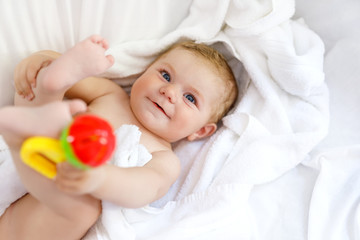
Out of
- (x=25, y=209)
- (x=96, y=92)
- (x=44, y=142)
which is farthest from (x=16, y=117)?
(x=96, y=92)

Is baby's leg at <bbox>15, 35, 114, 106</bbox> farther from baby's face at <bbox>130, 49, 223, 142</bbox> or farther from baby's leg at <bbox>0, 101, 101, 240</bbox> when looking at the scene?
baby's face at <bbox>130, 49, 223, 142</bbox>

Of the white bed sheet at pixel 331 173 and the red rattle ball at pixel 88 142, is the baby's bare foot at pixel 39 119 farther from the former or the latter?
the white bed sheet at pixel 331 173

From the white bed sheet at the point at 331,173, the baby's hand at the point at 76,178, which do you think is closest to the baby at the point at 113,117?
the baby's hand at the point at 76,178

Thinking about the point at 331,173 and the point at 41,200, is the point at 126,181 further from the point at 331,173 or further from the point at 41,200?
the point at 331,173

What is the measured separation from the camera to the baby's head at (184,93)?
3.94 ft

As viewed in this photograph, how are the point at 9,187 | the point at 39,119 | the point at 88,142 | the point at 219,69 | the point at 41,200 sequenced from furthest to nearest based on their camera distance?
the point at 219,69 → the point at 9,187 → the point at 41,200 → the point at 39,119 → the point at 88,142

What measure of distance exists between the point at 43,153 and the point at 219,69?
72 cm

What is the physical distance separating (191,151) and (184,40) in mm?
344

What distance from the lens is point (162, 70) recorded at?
1.28 meters

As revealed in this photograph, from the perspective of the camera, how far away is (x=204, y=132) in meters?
1.33

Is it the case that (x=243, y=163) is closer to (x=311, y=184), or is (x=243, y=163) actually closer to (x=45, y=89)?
(x=311, y=184)

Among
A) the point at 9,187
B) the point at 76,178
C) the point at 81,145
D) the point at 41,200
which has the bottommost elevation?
the point at 9,187

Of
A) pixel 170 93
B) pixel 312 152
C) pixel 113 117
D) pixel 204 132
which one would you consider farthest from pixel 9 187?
pixel 312 152

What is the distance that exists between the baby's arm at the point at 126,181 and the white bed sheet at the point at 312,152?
0.88 ft
